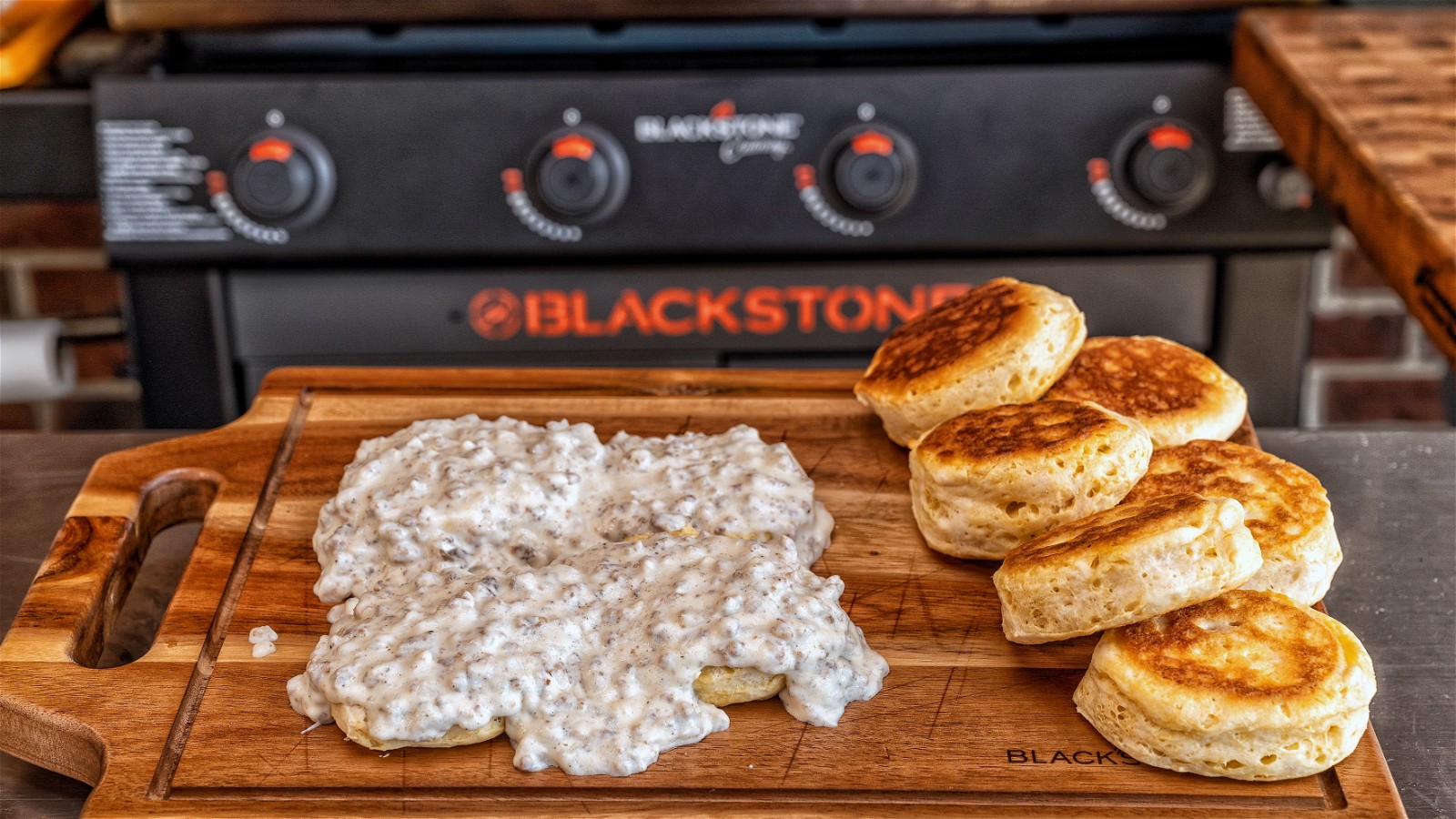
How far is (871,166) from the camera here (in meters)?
1.96

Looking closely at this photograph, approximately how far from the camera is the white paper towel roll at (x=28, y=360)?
2.12 meters

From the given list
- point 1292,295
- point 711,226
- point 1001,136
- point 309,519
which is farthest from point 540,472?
point 1292,295

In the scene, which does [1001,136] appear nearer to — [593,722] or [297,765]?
[593,722]

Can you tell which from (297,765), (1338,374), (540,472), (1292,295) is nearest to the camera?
(297,765)

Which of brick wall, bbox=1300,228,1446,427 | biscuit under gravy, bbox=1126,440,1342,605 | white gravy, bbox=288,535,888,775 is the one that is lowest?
brick wall, bbox=1300,228,1446,427

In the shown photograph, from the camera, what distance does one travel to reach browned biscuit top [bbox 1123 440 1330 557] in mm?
1209

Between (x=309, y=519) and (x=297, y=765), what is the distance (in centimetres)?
37

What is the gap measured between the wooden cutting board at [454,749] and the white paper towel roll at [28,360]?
0.70 meters

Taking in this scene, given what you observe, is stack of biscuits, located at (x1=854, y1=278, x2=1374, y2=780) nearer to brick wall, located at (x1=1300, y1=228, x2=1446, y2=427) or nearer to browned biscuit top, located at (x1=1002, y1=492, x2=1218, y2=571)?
browned biscuit top, located at (x1=1002, y1=492, x2=1218, y2=571)

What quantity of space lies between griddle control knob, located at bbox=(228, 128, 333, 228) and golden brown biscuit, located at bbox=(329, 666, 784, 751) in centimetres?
99

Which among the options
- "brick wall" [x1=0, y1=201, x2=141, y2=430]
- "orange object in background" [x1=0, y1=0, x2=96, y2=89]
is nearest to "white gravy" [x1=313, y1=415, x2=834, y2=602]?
"orange object in background" [x1=0, y1=0, x2=96, y2=89]

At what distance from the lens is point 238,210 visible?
1969 millimetres

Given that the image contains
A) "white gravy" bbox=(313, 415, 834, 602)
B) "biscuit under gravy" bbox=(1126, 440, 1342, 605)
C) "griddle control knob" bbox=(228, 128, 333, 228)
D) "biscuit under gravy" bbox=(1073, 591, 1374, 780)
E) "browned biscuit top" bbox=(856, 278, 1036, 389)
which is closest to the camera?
"biscuit under gravy" bbox=(1073, 591, 1374, 780)

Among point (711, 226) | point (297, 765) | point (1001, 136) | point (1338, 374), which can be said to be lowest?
point (1338, 374)
